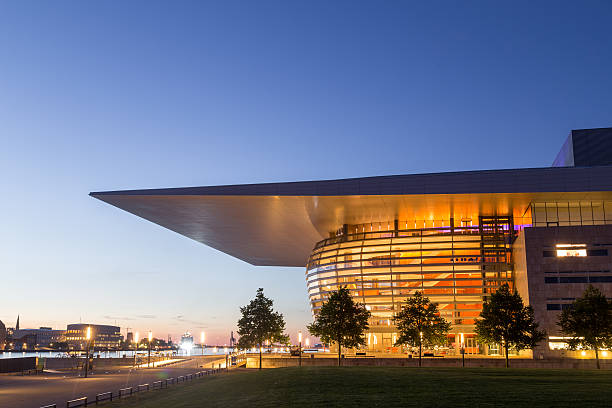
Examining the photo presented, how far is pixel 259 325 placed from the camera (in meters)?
63.1

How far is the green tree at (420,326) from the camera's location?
46.5 metres

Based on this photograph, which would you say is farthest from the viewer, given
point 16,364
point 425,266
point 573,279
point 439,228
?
point 439,228

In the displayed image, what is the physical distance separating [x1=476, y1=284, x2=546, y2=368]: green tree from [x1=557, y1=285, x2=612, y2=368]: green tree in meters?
2.64

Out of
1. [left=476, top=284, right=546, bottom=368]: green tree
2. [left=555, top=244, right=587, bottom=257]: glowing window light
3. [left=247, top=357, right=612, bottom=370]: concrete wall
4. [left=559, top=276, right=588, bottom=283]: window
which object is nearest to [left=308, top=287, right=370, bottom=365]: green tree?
[left=247, top=357, right=612, bottom=370]: concrete wall

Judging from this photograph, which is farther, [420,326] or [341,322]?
[341,322]

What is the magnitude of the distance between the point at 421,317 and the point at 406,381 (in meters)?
22.5

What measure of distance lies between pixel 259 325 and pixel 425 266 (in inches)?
729

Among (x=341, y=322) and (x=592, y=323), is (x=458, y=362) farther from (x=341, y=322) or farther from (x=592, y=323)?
(x=341, y=322)

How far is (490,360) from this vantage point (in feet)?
143

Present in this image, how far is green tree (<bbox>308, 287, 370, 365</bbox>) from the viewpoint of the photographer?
160ft

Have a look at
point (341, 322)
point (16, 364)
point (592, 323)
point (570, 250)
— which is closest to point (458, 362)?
point (592, 323)

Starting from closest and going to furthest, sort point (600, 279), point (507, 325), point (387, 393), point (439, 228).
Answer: point (387, 393), point (507, 325), point (600, 279), point (439, 228)

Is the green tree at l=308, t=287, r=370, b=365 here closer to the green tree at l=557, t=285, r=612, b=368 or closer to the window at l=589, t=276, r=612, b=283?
the green tree at l=557, t=285, r=612, b=368

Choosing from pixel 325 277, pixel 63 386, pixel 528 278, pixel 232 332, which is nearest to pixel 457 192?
pixel 528 278
